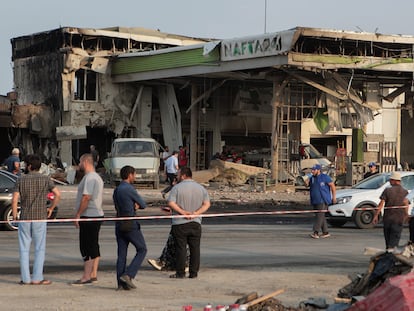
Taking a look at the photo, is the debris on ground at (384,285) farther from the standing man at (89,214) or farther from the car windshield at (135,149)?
the car windshield at (135,149)

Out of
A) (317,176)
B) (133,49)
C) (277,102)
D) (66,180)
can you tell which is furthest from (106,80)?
(317,176)

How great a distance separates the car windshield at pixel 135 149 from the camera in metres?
35.8

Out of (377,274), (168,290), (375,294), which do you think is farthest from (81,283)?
(375,294)

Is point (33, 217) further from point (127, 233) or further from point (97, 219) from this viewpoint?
point (127, 233)

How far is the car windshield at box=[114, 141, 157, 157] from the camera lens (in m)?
35.8

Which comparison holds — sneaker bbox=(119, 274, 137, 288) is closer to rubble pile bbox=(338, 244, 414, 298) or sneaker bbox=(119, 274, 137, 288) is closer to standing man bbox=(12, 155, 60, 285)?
standing man bbox=(12, 155, 60, 285)

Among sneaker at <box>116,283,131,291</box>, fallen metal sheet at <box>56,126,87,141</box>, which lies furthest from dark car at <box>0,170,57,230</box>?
fallen metal sheet at <box>56,126,87,141</box>

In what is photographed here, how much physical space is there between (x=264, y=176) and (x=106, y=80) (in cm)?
1177

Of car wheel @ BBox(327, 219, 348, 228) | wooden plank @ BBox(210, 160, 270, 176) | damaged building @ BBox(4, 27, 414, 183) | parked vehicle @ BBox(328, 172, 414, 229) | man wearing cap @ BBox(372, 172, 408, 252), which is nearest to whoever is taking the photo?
man wearing cap @ BBox(372, 172, 408, 252)

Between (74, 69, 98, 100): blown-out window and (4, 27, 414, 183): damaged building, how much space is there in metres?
0.06

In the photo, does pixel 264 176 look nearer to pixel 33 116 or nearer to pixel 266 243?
pixel 33 116

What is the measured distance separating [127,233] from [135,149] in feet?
79.0

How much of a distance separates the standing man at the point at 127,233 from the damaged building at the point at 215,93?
22.9 m

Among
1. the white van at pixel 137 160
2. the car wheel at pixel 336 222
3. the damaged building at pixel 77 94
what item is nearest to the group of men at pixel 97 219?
the car wheel at pixel 336 222
